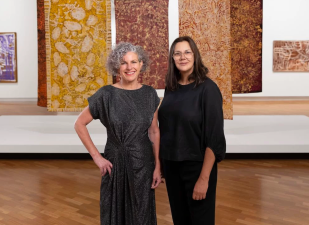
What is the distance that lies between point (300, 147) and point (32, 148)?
419 cm

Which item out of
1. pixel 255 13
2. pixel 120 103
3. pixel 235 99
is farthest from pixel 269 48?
pixel 120 103

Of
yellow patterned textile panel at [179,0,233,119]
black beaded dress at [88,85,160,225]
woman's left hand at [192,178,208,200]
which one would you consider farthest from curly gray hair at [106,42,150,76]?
yellow patterned textile panel at [179,0,233,119]

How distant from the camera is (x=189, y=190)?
2.21 meters

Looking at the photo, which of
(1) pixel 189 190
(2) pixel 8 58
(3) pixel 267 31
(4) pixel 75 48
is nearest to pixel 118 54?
(1) pixel 189 190

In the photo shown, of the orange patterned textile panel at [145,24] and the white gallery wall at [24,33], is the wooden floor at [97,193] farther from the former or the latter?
the white gallery wall at [24,33]

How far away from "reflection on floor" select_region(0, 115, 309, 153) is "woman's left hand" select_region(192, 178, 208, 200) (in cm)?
338

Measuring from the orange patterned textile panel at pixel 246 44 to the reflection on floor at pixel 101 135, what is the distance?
0.83 meters

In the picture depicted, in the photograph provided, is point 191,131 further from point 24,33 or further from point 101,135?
point 24,33

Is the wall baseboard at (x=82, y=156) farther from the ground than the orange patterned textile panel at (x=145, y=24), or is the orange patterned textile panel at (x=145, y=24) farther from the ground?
the orange patterned textile panel at (x=145, y=24)

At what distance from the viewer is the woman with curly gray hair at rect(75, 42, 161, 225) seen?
7.25ft

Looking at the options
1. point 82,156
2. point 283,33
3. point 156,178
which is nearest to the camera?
point 156,178

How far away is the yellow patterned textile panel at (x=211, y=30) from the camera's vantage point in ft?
18.4

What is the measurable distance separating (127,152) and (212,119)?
1.96 ft

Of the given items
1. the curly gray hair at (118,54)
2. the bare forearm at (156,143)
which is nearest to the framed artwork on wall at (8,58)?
the curly gray hair at (118,54)
